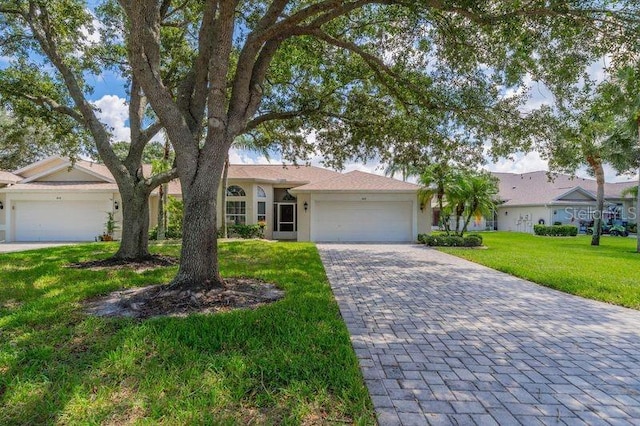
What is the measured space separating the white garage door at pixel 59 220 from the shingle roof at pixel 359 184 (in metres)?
11.1

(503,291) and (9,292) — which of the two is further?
(503,291)

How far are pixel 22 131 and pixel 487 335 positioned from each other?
582 inches

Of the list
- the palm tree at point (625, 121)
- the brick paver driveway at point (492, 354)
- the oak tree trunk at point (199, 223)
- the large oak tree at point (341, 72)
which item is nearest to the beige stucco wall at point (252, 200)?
the large oak tree at point (341, 72)

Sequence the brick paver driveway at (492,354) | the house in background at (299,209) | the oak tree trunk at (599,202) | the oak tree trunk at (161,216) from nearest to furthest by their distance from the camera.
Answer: the brick paver driveway at (492,354), the oak tree trunk at (161,216), the oak tree trunk at (599,202), the house in background at (299,209)

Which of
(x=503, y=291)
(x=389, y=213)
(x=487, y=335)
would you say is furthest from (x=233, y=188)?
(x=487, y=335)

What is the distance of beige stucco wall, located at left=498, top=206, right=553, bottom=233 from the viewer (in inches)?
1152

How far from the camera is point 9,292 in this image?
254 inches

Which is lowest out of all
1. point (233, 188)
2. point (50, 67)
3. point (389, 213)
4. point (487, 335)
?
point (487, 335)

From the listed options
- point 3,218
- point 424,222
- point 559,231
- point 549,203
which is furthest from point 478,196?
point 3,218

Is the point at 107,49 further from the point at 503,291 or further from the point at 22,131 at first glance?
the point at 503,291

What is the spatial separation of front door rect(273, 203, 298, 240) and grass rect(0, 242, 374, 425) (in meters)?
16.2

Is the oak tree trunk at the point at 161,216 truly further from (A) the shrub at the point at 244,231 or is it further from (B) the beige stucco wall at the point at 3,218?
(B) the beige stucco wall at the point at 3,218

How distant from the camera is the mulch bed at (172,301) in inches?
208

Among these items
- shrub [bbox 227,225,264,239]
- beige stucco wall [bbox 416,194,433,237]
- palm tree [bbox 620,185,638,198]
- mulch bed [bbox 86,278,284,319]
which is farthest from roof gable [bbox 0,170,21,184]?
palm tree [bbox 620,185,638,198]
